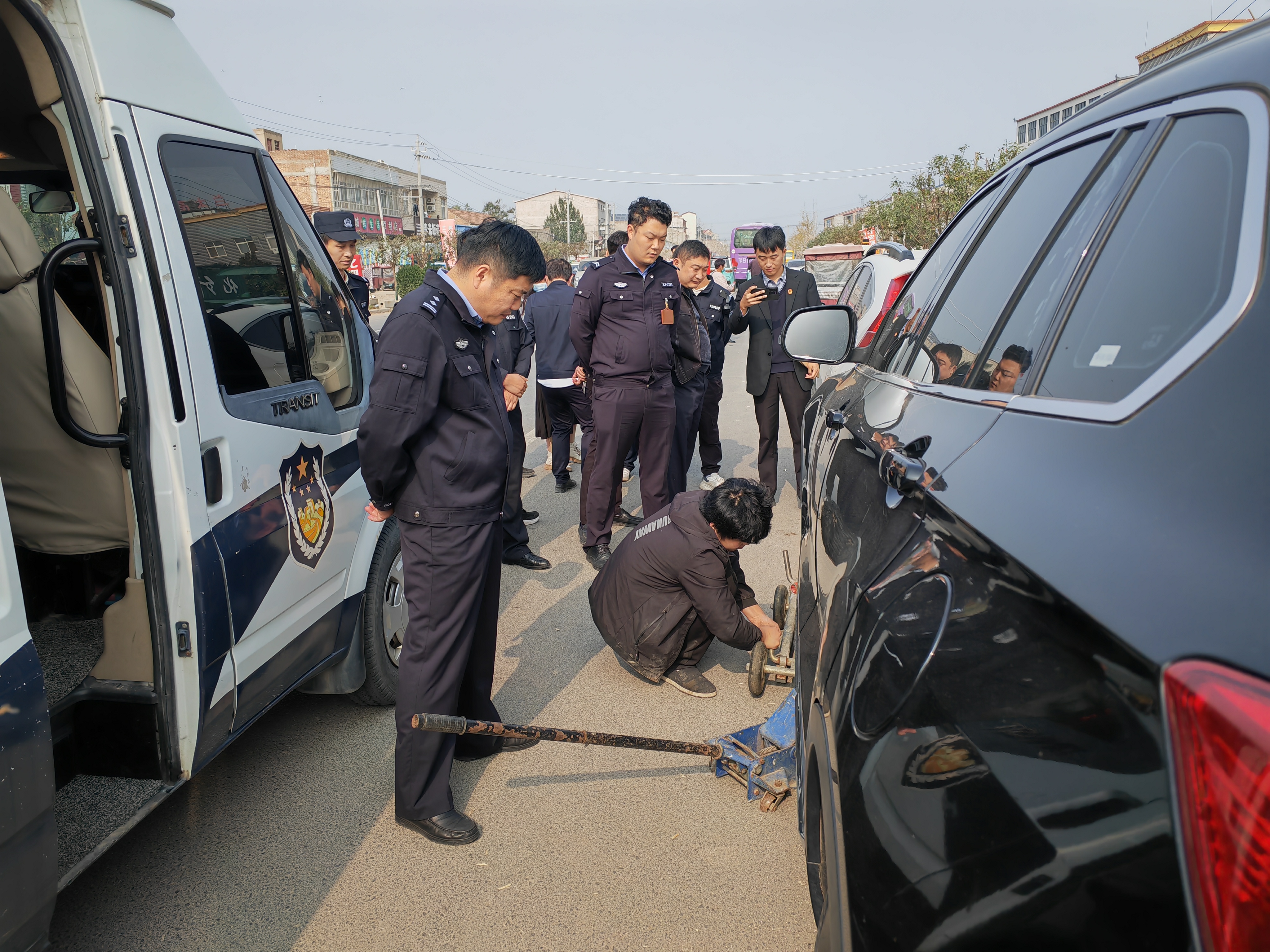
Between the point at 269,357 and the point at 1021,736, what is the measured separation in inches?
94.7

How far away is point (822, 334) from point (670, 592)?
3.99ft

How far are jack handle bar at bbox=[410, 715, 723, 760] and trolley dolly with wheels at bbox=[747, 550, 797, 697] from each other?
0.80m

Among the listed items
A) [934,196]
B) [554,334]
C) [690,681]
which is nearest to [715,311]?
[554,334]

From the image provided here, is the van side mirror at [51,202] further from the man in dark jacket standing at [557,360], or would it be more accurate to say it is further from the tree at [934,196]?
the tree at [934,196]

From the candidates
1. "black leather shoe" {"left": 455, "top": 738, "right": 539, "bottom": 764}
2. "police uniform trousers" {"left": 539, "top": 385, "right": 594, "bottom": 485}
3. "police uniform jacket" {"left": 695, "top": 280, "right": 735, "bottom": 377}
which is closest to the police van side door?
"black leather shoe" {"left": 455, "top": 738, "right": 539, "bottom": 764}

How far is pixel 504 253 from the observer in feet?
8.32

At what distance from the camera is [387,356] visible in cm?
240

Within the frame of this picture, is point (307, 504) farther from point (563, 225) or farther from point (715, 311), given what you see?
point (563, 225)

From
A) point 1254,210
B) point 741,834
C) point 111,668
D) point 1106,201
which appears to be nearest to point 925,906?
point 1254,210

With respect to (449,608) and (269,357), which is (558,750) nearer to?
(449,608)

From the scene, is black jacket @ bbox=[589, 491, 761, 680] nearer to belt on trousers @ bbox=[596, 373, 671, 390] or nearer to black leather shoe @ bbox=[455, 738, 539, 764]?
black leather shoe @ bbox=[455, 738, 539, 764]

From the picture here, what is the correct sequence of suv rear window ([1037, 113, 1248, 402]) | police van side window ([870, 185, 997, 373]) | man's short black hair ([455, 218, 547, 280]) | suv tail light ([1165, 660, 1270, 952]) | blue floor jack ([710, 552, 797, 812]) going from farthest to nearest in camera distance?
blue floor jack ([710, 552, 797, 812]), man's short black hair ([455, 218, 547, 280]), police van side window ([870, 185, 997, 373]), suv rear window ([1037, 113, 1248, 402]), suv tail light ([1165, 660, 1270, 952])

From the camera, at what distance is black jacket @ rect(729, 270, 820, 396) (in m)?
6.38

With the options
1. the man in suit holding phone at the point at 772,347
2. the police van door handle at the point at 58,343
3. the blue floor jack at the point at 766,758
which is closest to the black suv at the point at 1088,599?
the blue floor jack at the point at 766,758
